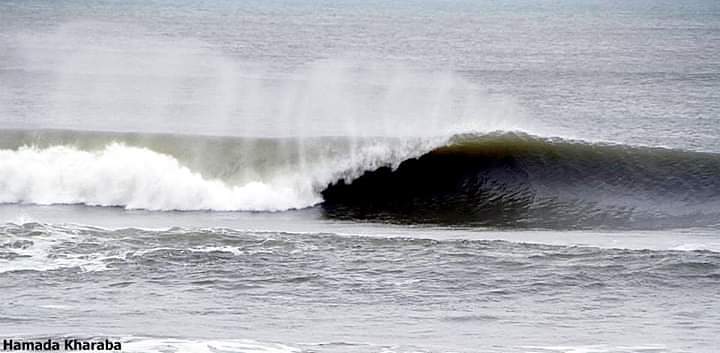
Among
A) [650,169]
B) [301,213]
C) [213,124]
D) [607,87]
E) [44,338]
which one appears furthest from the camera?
[607,87]

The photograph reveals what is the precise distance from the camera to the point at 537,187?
24.5 meters

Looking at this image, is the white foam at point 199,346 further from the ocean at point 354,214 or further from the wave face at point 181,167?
the wave face at point 181,167

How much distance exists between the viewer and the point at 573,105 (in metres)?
41.9

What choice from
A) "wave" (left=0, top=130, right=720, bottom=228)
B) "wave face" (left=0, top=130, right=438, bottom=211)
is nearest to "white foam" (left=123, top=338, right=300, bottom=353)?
"wave" (left=0, top=130, right=720, bottom=228)

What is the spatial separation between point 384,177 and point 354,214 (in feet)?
7.18

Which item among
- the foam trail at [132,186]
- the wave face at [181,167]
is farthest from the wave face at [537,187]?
the foam trail at [132,186]

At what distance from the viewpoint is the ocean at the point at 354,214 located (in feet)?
47.9

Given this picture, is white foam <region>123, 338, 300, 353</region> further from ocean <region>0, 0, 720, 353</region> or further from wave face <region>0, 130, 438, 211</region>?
wave face <region>0, 130, 438, 211</region>

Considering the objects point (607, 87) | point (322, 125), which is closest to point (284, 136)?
point (322, 125)

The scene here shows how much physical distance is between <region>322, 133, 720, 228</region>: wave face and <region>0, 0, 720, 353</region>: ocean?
0.18 ft

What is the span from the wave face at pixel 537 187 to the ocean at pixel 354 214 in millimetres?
54

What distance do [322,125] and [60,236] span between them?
32.5 ft

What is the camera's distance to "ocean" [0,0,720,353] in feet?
47.9

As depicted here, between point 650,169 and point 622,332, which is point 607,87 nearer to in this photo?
point 650,169
